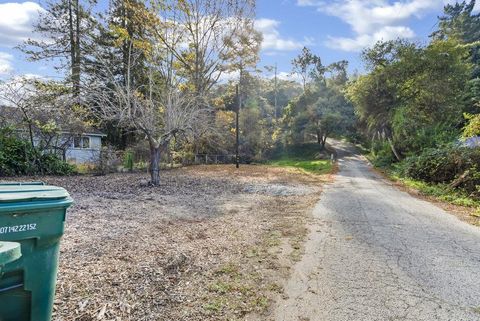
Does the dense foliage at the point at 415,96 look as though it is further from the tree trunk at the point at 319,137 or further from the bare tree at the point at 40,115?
the bare tree at the point at 40,115

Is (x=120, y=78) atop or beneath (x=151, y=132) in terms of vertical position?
atop

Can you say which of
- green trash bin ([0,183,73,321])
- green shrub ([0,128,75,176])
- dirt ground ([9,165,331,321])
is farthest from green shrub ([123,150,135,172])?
green trash bin ([0,183,73,321])

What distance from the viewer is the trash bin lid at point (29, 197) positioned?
1.93 metres

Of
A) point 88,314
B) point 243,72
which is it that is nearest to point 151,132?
point 88,314

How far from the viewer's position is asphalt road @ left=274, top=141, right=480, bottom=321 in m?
2.94

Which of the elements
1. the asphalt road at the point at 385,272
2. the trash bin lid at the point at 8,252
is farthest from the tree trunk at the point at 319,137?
the trash bin lid at the point at 8,252

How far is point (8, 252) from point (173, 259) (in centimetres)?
252

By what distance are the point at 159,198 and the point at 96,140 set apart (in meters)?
17.9

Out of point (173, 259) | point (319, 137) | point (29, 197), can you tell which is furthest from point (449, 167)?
point (319, 137)

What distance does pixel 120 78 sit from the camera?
22516mm

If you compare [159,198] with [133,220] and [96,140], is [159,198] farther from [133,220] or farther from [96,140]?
[96,140]

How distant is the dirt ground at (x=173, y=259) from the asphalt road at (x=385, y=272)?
1.14 ft

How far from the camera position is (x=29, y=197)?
6.63 ft

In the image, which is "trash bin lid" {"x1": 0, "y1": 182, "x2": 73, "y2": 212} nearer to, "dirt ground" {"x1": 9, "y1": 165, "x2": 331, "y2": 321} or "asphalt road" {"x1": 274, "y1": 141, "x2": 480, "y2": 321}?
"dirt ground" {"x1": 9, "y1": 165, "x2": 331, "y2": 321}
